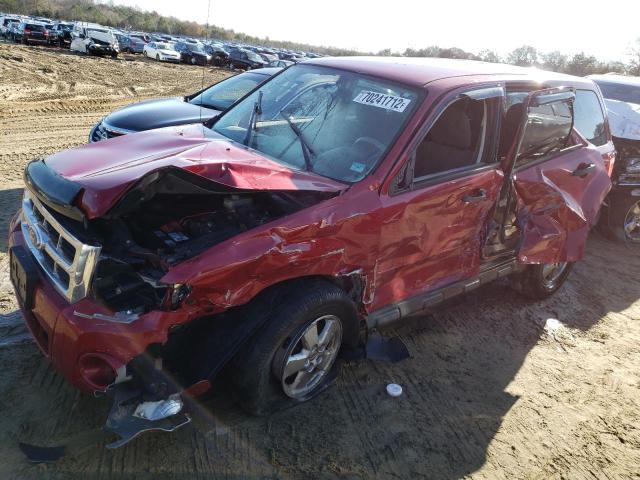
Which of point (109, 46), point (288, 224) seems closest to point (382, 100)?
point (288, 224)

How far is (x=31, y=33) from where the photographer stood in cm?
2812

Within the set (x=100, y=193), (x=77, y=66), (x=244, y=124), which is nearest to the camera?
(x=100, y=193)

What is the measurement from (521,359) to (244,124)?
292cm

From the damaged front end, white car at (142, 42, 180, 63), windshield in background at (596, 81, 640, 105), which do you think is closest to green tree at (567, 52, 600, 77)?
white car at (142, 42, 180, 63)

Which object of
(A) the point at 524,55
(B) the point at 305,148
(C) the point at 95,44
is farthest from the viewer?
(A) the point at 524,55

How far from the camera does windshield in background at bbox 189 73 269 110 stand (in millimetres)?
7617

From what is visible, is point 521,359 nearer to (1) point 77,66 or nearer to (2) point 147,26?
(1) point 77,66

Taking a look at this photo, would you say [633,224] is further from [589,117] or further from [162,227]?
[162,227]

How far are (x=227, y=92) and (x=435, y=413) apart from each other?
19.8 feet

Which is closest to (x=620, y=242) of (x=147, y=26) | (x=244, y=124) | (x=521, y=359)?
(x=521, y=359)

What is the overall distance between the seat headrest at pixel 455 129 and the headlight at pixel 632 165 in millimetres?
4010

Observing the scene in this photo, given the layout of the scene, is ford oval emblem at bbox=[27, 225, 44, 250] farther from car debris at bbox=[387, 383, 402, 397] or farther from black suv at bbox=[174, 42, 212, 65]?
black suv at bbox=[174, 42, 212, 65]

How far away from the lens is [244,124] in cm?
402

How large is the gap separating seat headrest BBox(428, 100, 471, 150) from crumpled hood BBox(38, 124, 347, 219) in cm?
107
